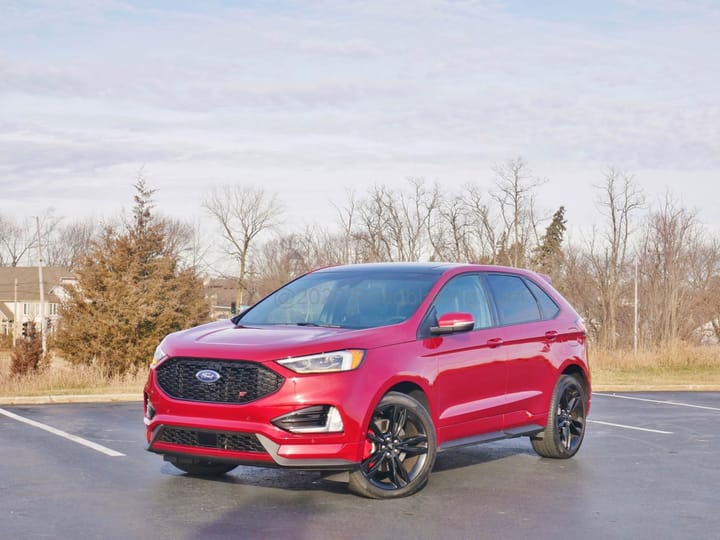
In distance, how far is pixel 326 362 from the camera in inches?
287

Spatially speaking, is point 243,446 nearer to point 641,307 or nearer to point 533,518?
point 533,518

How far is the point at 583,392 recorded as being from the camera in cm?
1022

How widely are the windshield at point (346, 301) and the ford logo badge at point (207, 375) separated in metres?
1.20

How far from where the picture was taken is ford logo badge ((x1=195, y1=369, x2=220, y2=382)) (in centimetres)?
735

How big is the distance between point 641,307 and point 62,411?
127 feet

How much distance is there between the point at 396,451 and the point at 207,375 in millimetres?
1524

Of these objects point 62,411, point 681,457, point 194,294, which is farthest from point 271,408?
point 194,294

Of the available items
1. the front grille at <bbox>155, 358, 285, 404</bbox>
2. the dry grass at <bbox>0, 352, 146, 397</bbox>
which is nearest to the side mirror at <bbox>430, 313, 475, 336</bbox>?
the front grille at <bbox>155, 358, 285, 404</bbox>

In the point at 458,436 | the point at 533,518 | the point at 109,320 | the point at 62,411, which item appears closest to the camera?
the point at 533,518

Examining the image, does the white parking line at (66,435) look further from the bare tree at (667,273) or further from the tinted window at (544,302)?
the bare tree at (667,273)

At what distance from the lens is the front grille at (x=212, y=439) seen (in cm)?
716

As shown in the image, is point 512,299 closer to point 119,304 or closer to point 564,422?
point 564,422

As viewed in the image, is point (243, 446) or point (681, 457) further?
point (681, 457)

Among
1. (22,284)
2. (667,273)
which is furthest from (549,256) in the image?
(22,284)
